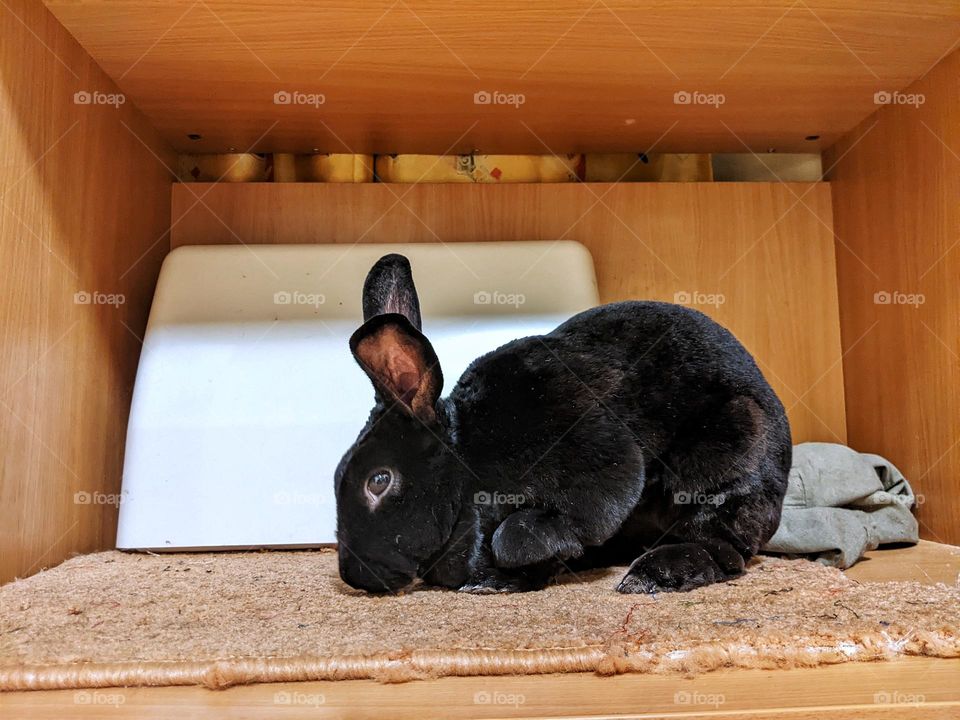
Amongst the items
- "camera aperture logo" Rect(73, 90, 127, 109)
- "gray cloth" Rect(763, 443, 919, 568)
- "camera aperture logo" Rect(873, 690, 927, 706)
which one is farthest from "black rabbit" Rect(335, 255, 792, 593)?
"camera aperture logo" Rect(73, 90, 127, 109)

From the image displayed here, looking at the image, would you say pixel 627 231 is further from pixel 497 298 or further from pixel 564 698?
pixel 564 698

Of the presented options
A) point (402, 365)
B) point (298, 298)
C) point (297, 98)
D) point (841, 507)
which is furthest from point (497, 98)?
point (841, 507)

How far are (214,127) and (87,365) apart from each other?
458mm

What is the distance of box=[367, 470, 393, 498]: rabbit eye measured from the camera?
83 centimetres

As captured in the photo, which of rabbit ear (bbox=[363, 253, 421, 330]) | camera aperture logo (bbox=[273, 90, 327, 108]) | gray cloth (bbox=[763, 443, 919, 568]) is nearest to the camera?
rabbit ear (bbox=[363, 253, 421, 330])

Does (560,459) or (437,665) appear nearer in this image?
(437,665)

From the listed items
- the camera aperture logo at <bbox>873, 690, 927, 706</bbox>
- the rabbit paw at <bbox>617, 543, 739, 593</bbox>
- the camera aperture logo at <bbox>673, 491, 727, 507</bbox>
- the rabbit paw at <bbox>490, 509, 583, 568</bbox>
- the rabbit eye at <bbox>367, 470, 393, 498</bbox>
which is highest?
the rabbit eye at <bbox>367, 470, 393, 498</bbox>

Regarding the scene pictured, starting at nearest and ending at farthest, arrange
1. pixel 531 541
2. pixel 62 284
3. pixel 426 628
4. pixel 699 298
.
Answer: pixel 426 628 < pixel 531 541 < pixel 62 284 < pixel 699 298

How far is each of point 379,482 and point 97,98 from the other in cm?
74

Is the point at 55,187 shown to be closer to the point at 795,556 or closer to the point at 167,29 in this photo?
the point at 167,29

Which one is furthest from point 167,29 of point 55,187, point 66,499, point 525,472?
point 525,472

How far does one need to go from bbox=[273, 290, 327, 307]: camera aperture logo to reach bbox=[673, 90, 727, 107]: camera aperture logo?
0.64m

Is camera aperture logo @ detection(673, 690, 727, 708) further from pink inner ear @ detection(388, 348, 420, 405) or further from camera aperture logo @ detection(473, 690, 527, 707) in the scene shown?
pink inner ear @ detection(388, 348, 420, 405)

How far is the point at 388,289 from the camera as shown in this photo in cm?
92
